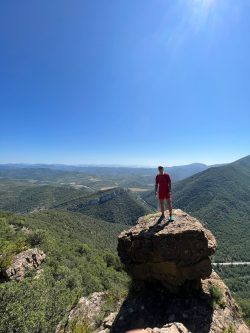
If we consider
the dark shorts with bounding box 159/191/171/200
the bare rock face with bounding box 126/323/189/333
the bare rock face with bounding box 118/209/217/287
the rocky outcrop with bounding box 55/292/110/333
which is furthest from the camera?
the dark shorts with bounding box 159/191/171/200

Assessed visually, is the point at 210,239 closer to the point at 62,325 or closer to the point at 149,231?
the point at 149,231

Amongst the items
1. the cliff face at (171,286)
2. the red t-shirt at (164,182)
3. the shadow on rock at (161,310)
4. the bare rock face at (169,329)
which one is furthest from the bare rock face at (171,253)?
the bare rock face at (169,329)

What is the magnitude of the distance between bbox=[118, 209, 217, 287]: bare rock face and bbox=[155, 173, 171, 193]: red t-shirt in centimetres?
261

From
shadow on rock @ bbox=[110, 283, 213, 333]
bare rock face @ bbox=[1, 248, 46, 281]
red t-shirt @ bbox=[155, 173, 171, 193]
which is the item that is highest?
red t-shirt @ bbox=[155, 173, 171, 193]

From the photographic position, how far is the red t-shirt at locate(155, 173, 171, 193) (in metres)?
18.9

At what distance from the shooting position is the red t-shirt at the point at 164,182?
18875 millimetres

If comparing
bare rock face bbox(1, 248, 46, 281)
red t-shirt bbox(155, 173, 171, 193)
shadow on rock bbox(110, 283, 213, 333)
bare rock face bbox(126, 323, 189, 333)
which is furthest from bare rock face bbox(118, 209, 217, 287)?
bare rock face bbox(1, 248, 46, 281)

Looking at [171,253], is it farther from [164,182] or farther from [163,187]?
[164,182]

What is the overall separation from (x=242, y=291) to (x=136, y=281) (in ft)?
409

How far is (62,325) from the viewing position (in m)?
16.0

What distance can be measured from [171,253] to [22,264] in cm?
1746

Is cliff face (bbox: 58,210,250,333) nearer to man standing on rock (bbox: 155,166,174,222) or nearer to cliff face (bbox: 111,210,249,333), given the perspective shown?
cliff face (bbox: 111,210,249,333)

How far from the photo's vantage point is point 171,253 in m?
16.4

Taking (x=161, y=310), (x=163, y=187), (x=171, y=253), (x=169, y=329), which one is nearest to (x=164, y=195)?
(x=163, y=187)
